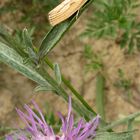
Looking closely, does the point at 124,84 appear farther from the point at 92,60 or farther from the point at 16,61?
the point at 16,61

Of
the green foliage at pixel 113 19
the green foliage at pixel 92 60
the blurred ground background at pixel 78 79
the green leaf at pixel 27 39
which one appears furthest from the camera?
the blurred ground background at pixel 78 79

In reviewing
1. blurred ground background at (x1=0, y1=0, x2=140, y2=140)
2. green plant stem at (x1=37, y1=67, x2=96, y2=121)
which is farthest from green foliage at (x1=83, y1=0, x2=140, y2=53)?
green plant stem at (x1=37, y1=67, x2=96, y2=121)

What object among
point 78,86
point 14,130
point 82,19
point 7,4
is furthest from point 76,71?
point 14,130

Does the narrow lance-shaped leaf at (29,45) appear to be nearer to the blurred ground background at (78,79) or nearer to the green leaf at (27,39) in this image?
the green leaf at (27,39)

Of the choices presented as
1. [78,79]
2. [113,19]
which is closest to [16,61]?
[113,19]

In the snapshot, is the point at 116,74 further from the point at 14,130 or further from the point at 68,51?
the point at 14,130

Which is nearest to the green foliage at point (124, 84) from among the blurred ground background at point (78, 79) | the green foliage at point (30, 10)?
the blurred ground background at point (78, 79)
